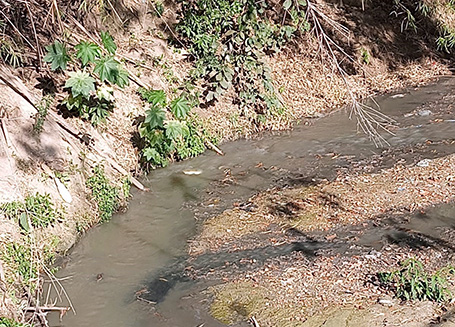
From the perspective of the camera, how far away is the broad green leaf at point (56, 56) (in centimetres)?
Result: 673

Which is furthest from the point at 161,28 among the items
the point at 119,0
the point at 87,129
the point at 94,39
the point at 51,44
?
the point at 87,129

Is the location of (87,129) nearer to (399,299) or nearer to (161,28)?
(161,28)

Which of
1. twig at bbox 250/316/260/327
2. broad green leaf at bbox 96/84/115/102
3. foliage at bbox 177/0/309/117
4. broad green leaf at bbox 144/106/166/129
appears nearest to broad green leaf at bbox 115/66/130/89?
broad green leaf at bbox 96/84/115/102

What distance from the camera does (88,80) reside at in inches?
263

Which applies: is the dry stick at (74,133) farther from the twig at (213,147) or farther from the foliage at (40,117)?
the twig at (213,147)

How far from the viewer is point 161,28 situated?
8.91 metres

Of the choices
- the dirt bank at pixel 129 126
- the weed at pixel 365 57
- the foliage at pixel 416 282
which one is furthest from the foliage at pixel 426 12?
the foliage at pixel 416 282

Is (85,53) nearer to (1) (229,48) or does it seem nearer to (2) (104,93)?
(2) (104,93)

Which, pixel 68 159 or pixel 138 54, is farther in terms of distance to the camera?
pixel 138 54

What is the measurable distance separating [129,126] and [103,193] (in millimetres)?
1503

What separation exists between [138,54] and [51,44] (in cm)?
144

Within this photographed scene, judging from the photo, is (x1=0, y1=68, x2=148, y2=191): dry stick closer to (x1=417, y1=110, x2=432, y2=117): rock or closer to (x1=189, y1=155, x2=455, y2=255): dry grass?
(x1=189, y1=155, x2=455, y2=255): dry grass

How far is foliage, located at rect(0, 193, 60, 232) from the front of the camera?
5312 millimetres

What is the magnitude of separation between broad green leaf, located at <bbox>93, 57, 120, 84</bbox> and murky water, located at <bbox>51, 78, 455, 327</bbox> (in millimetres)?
1343
